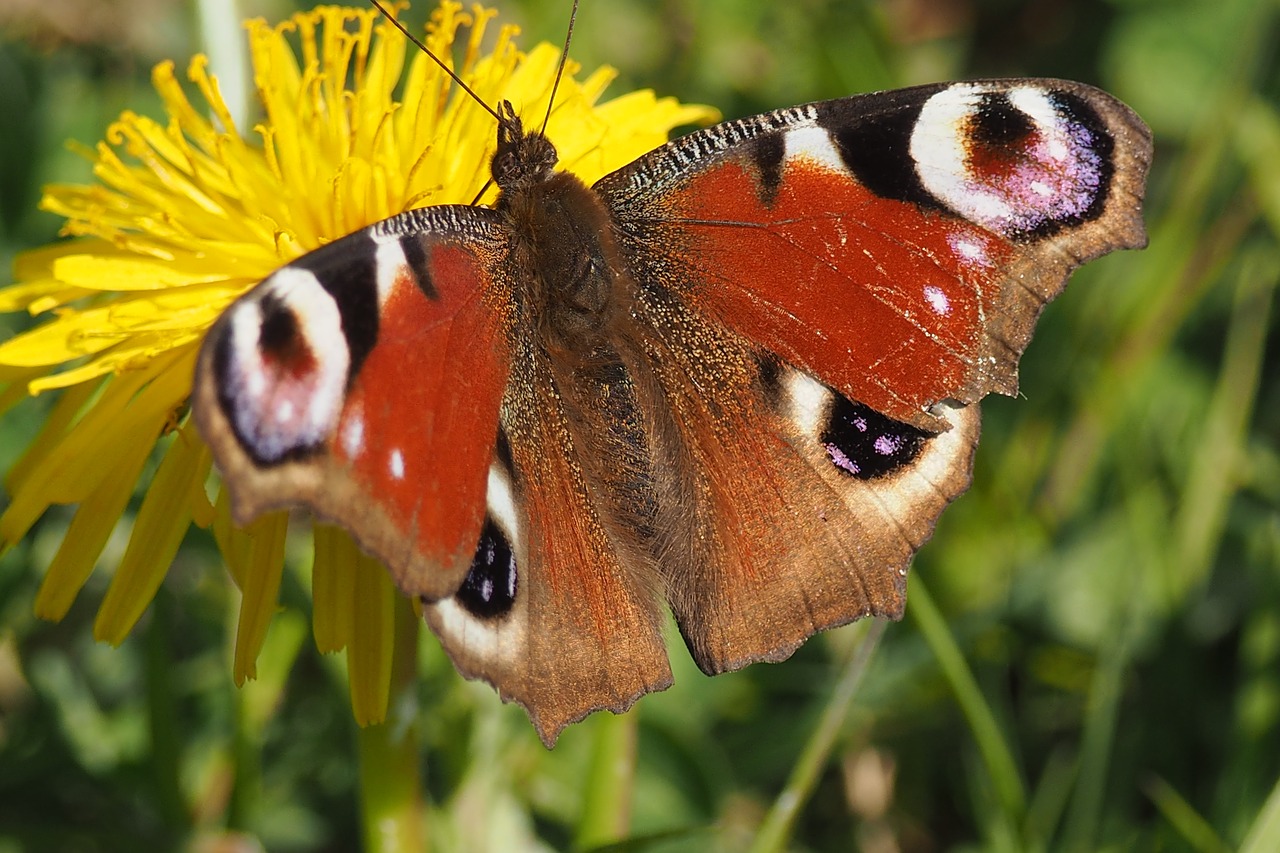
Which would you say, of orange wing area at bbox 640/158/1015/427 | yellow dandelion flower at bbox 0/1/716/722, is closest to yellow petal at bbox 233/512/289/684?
yellow dandelion flower at bbox 0/1/716/722

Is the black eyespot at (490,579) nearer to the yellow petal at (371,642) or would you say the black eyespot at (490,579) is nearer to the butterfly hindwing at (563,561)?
the butterfly hindwing at (563,561)

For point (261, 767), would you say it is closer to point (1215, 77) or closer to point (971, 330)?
point (971, 330)

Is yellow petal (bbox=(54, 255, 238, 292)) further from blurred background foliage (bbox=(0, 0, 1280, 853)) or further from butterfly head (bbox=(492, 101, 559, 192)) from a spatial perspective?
blurred background foliage (bbox=(0, 0, 1280, 853))

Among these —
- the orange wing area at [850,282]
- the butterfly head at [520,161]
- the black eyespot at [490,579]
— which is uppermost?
the butterfly head at [520,161]

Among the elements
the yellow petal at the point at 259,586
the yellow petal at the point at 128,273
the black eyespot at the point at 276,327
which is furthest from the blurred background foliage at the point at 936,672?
the black eyespot at the point at 276,327

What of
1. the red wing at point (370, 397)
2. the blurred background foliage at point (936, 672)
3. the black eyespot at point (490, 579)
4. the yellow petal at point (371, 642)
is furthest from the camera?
the blurred background foliage at point (936, 672)

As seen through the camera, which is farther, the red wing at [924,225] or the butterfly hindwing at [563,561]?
the red wing at [924,225]

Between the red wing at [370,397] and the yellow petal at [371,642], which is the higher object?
the red wing at [370,397]

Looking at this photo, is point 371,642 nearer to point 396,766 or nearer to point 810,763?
point 396,766

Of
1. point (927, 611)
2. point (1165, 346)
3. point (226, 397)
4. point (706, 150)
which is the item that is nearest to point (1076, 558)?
point (1165, 346)
